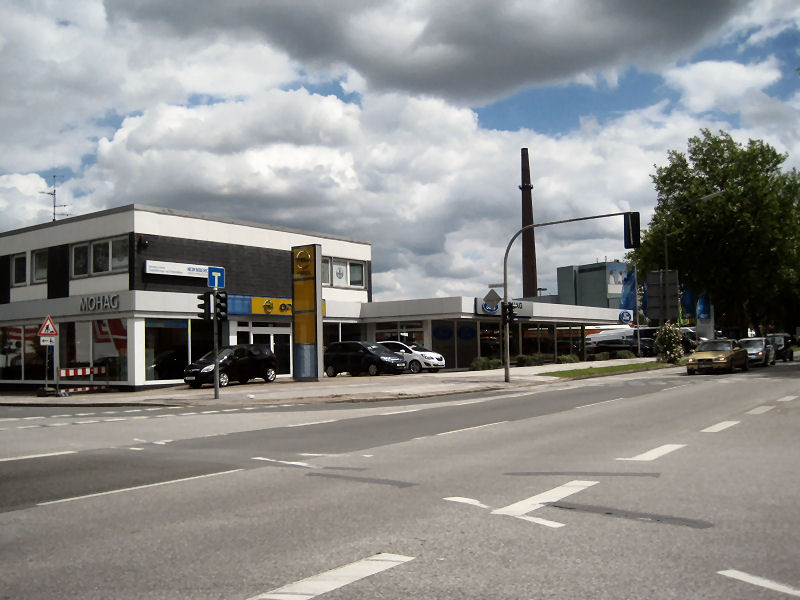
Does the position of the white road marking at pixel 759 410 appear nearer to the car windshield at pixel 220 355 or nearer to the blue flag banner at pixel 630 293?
the car windshield at pixel 220 355

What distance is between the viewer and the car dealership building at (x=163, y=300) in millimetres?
33375

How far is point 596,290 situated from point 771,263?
6363 centimetres

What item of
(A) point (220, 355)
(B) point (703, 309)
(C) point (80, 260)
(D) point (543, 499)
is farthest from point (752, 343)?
(D) point (543, 499)

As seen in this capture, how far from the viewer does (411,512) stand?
697 centimetres

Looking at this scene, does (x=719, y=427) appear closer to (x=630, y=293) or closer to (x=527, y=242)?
(x=630, y=293)

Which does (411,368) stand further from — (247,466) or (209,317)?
(247,466)

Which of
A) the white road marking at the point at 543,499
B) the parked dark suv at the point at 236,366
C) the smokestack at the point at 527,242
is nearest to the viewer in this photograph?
the white road marking at the point at 543,499

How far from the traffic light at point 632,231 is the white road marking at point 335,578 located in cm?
2265

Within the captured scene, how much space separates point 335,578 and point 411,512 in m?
2.09

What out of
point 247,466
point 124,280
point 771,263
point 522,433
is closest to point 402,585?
point 247,466

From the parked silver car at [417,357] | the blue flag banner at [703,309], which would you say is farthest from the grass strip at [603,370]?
the blue flag banner at [703,309]

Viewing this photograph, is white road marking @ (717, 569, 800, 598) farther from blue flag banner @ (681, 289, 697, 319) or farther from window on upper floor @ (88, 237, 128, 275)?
blue flag banner @ (681, 289, 697, 319)

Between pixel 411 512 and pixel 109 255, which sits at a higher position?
pixel 109 255

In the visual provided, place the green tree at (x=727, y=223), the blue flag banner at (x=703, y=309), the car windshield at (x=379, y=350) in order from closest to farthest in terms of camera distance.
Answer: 1. the car windshield at (x=379, y=350)
2. the green tree at (x=727, y=223)
3. the blue flag banner at (x=703, y=309)
